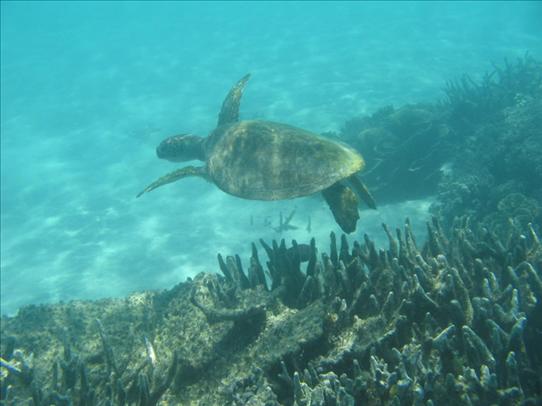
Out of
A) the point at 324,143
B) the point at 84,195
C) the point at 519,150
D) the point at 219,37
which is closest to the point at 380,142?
the point at 519,150

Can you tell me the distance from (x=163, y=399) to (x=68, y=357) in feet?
3.62

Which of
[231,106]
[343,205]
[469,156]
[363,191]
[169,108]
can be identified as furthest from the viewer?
[169,108]

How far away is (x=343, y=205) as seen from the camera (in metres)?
5.29

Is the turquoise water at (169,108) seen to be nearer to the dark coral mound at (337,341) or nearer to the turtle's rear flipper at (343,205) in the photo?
the turtle's rear flipper at (343,205)

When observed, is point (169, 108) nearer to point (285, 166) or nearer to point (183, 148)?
point (183, 148)

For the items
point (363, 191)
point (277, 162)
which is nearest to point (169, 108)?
point (277, 162)

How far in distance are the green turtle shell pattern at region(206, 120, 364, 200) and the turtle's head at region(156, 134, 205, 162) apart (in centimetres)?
165

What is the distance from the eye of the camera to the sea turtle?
527cm

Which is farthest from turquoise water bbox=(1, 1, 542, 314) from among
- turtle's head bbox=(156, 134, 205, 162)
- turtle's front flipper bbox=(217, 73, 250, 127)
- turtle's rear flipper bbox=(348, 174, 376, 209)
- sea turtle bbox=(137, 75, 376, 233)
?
sea turtle bbox=(137, 75, 376, 233)

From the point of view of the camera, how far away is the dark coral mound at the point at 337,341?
9.17ft

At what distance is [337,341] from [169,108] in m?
24.7

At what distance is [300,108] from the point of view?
21.2m

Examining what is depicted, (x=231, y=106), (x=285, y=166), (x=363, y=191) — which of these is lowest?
(x=363, y=191)

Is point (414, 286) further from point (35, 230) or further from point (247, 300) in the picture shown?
point (35, 230)
